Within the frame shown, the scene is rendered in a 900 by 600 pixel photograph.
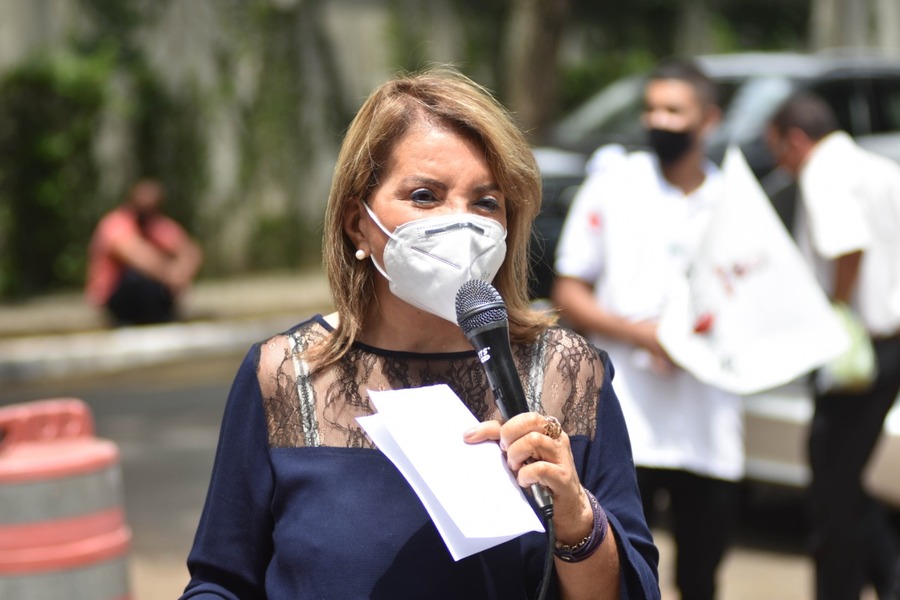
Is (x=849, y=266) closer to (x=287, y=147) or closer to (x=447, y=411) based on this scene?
(x=447, y=411)

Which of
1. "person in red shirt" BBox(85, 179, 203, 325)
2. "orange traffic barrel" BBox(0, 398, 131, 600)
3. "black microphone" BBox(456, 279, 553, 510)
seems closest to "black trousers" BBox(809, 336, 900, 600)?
"orange traffic barrel" BBox(0, 398, 131, 600)

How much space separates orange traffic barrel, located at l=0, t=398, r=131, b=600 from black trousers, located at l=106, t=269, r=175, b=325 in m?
10.1

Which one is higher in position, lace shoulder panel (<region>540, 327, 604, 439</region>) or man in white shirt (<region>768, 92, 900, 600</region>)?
lace shoulder panel (<region>540, 327, 604, 439</region>)

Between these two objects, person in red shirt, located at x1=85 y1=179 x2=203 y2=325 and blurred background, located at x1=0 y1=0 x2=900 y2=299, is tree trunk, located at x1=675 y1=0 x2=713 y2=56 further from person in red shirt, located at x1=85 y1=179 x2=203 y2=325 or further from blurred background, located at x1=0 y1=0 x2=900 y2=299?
person in red shirt, located at x1=85 y1=179 x2=203 y2=325

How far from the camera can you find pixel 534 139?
35.3ft

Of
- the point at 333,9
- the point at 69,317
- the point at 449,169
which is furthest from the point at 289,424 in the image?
the point at 333,9

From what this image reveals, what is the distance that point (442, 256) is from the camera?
2303 mm

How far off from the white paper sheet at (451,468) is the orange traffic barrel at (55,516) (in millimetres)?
1986

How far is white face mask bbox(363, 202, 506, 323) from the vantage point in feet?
7.57

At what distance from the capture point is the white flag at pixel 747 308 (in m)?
4.42

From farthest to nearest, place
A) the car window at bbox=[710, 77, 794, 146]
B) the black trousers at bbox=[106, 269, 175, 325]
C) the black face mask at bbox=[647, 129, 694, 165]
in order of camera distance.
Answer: the black trousers at bbox=[106, 269, 175, 325]
the car window at bbox=[710, 77, 794, 146]
the black face mask at bbox=[647, 129, 694, 165]

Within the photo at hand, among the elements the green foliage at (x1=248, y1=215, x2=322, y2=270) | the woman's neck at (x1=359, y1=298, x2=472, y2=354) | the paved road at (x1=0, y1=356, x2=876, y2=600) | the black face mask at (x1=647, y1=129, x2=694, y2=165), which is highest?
the woman's neck at (x1=359, y1=298, x2=472, y2=354)

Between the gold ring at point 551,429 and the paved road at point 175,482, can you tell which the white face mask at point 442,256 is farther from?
the paved road at point 175,482

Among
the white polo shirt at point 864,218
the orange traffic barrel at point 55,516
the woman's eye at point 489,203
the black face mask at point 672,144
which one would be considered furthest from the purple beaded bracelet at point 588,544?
the white polo shirt at point 864,218
